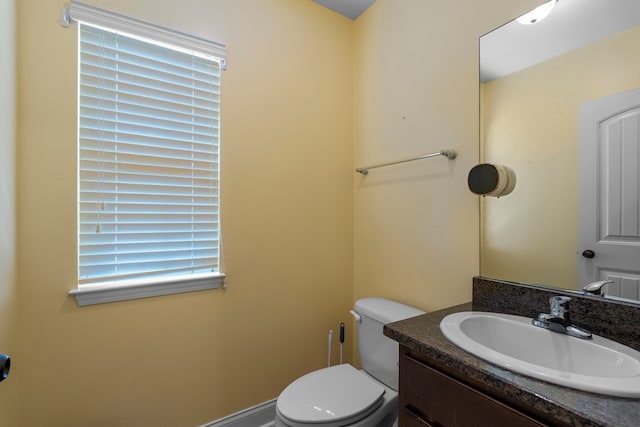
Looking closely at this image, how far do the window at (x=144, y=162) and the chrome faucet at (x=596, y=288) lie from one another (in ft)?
4.88

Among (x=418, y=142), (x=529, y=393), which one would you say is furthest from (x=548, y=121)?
(x=529, y=393)

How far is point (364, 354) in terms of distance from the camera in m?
1.51

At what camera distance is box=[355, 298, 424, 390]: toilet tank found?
4.45 ft

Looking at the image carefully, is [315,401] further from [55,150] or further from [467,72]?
[467,72]

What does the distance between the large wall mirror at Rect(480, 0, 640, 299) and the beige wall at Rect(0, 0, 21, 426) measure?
5.76 feet

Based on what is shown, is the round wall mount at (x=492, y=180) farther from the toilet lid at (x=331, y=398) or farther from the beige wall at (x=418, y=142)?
the toilet lid at (x=331, y=398)

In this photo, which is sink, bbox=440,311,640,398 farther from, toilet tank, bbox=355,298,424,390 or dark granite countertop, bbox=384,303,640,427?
toilet tank, bbox=355,298,424,390

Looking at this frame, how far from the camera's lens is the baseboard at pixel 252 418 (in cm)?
155

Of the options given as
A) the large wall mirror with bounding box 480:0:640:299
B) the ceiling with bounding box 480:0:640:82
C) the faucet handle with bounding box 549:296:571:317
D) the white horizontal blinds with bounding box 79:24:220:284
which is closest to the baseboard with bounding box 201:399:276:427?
the white horizontal blinds with bounding box 79:24:220:284

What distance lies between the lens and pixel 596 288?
90cm

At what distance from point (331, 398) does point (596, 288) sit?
1.01 m

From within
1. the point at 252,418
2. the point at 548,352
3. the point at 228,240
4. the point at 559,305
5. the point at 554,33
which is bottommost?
the point at 252,418

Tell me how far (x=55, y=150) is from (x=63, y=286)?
552 millimetres

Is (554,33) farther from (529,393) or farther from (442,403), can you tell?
(442,403)
